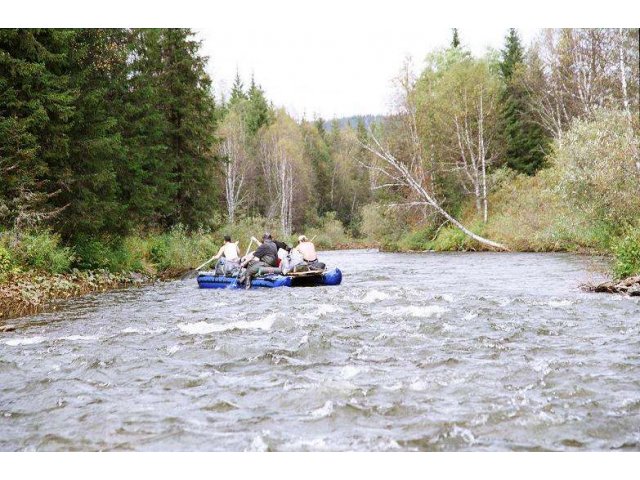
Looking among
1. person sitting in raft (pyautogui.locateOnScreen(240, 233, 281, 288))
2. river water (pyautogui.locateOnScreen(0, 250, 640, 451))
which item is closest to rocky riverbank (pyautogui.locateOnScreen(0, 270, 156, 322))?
river water (pyautogui.locateOnScreen(0, 250, 640, 451))

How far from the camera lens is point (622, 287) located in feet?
34.6

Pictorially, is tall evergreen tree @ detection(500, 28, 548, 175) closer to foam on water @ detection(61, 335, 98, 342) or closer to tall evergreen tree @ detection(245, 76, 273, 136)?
tall evergreen tree @ detection(245, 76, 273, 136)

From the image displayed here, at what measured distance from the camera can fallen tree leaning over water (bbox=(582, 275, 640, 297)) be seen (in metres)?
10.3

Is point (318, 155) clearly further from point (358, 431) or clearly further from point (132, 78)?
point (358, 431)

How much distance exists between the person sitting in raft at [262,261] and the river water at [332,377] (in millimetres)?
3984

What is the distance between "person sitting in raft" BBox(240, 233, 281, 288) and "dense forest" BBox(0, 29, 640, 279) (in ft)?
12.8

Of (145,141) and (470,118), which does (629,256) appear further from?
(470,118)

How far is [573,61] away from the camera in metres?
23.3

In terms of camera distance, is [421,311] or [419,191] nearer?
[421,311]

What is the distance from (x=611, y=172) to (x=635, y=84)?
231 cm

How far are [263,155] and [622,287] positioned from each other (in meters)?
34.1

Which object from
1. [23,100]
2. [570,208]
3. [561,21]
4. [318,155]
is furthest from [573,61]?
[318,155]

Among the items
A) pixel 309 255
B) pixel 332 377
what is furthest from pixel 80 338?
pixel 309 255

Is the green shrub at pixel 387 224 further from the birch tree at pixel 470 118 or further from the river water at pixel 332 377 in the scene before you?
the river water at pixel 332 377
